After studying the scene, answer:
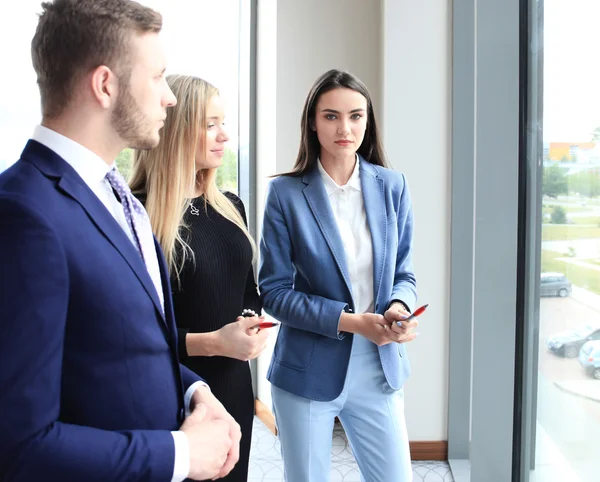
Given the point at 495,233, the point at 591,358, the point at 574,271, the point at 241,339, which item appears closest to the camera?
the point at 241,339

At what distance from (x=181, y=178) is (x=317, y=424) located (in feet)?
2.60

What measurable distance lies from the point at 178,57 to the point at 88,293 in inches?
124

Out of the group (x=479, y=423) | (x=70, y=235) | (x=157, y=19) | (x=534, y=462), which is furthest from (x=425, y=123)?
(x=70, y=235)

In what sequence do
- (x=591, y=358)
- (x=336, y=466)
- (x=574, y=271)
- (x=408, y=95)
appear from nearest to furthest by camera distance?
(x=591, y=358), (x=574, y=271), (x=408, y=95), (x=336, y=466)

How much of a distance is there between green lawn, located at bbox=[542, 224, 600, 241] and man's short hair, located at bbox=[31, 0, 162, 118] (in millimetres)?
1250

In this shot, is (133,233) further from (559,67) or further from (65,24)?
(559,67)

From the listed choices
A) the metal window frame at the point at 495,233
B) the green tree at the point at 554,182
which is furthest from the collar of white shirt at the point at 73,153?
the metal window frame at the point at 495,233

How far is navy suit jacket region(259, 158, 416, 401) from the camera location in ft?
5.71

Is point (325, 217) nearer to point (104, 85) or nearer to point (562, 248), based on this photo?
point (562, 248)

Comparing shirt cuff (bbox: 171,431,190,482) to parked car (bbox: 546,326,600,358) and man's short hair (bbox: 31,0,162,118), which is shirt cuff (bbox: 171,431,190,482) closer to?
man's short hair (bbox: 31,0,162,118)

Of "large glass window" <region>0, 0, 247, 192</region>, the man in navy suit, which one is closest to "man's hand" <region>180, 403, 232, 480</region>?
the man in navy suit

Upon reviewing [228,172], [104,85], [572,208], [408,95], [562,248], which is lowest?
[562,248]

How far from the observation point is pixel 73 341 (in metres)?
0.85

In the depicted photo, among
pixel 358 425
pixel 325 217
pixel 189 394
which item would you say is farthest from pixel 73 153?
pixel 358 425
